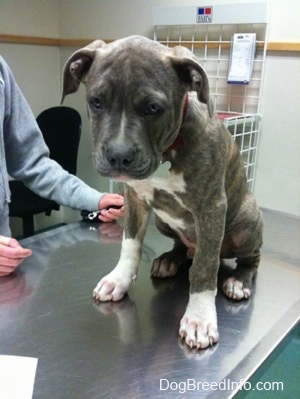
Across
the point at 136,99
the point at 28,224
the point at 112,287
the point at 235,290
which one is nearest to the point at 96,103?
the point at 136,99

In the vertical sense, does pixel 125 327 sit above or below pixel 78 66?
below

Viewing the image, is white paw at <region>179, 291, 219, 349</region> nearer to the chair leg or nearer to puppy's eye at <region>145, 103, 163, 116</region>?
puppy's eye at <region>145, 103, 163, 116</region>

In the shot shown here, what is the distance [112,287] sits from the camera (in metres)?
1.13

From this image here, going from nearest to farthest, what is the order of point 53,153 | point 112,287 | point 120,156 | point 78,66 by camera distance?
1. point 120,156
2. point 78,66
3. point 112,287
4. point 53,153

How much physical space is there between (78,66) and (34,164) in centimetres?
64

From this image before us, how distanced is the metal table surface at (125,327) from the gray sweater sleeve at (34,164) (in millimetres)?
181

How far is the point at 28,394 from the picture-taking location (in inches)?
30.7

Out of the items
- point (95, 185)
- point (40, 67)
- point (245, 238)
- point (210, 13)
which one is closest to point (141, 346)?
point (245, 238)

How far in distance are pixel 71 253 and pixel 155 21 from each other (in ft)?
5.22

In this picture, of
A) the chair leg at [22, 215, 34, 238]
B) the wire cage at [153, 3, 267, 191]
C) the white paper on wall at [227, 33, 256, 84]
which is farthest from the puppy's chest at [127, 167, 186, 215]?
the chair leg at [22, 215, 34, 238]

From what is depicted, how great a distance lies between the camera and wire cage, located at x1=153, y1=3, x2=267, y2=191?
213cm

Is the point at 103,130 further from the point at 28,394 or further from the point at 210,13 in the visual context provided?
the point at 210,13

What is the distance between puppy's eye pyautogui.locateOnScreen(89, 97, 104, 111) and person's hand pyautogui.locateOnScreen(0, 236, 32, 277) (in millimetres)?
477

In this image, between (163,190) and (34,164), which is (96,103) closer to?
(163,190)
